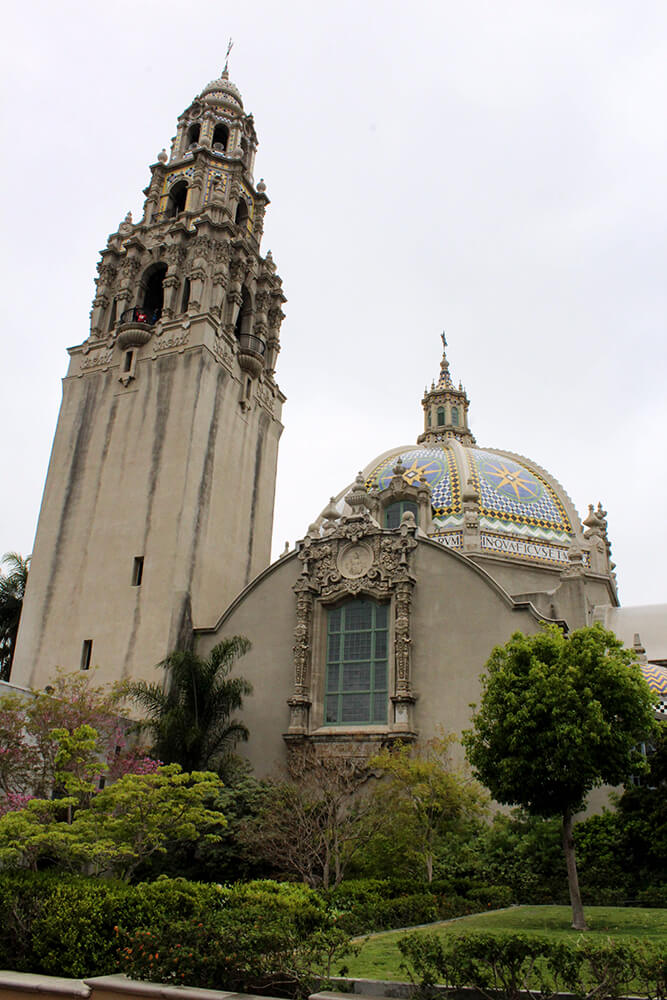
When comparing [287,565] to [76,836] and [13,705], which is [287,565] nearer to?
[13,705]

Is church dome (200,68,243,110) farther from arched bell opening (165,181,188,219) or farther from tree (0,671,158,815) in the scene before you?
tree (0,671,158,815)

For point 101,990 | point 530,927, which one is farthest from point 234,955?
point 530,927

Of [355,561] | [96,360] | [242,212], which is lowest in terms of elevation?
[355,561]

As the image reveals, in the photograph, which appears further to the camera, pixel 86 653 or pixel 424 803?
pixel 86 653

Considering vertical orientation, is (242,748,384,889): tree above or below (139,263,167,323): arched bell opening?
below

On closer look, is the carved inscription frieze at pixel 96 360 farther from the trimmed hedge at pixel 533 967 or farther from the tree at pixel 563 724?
the trimmed hedge at pixel 533 967

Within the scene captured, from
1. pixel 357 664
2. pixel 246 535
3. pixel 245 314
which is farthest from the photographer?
pixel 245 314

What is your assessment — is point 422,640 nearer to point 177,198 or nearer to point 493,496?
point 493,496

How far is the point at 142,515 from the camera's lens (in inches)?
1151

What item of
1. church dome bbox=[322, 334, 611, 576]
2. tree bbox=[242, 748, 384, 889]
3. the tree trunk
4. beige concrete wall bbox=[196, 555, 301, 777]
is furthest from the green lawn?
church dome bbox=[322, 334, 611, 576]

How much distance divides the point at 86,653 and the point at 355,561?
32.1ft

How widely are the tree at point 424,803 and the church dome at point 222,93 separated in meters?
33.2

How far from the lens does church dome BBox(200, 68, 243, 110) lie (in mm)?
40625

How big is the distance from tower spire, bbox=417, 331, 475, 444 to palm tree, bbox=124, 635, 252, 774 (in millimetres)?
24413
